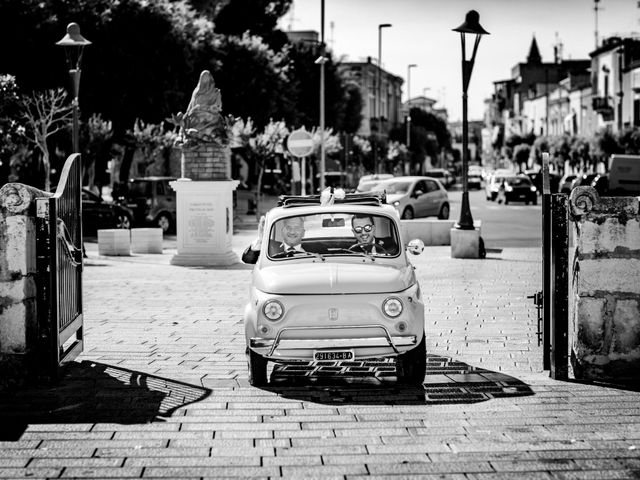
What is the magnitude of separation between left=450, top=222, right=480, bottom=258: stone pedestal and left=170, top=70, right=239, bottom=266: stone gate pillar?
432 centimetres

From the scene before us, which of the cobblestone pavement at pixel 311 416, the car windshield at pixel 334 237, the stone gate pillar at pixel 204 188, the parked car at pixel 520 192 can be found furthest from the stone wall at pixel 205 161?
the parked car at pixel 520 192

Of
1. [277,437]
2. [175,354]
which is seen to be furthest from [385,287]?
[175,354]

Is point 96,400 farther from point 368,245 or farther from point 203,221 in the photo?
point 203,221

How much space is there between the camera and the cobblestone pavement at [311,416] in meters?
5.83

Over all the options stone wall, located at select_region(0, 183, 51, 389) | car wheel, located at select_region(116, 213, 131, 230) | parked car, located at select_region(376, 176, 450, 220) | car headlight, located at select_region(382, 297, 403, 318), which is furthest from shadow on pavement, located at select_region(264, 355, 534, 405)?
parked car, located at select_region(376, 176, 450, 220)

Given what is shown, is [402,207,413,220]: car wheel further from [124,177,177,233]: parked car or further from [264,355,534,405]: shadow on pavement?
[264,355,534,405]: shadow on pavement

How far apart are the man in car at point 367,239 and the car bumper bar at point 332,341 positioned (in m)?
1.13

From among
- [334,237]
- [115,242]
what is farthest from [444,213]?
[334,237]

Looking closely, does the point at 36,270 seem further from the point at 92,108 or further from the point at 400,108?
the point at 400,108

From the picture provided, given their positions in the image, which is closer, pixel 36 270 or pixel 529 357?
pixel 36 270

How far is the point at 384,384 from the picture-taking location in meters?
8.28

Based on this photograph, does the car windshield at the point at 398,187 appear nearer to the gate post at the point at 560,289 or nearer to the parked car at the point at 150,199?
the parked car at the point at 150,199

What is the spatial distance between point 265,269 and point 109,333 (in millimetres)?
3063

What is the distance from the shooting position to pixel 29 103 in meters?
35.1
